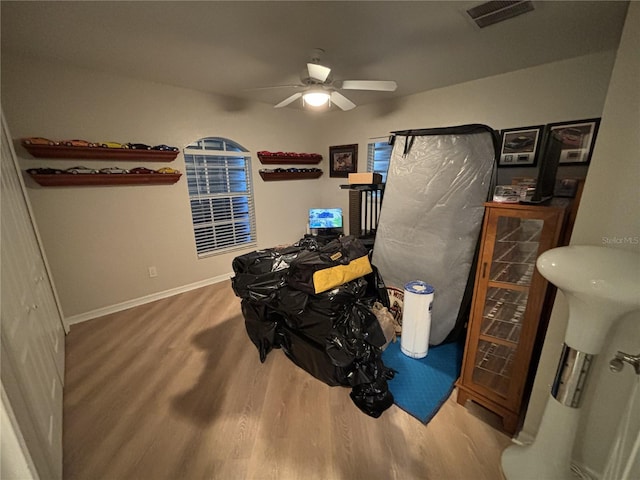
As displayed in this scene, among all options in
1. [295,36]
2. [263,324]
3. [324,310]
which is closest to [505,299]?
[324,310]

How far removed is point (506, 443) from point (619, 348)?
2.58ft

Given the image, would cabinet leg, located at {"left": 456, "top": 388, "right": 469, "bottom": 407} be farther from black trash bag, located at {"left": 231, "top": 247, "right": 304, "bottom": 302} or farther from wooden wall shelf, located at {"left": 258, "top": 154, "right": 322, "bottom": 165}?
wooden wall shelf, located at {"left": 258, "top": 154, "right": 322, "bottom": 165}

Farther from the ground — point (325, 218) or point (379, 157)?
point (379, 157)

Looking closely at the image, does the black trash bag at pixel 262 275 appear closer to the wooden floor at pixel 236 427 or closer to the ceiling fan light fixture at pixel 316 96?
the wooden floor at pixel 236 427

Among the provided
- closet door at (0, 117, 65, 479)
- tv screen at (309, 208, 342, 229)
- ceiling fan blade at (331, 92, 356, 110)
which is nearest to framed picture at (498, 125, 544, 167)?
ceiling fan blade at (331, 92, 356, 110)

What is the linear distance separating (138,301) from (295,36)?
10.1ft

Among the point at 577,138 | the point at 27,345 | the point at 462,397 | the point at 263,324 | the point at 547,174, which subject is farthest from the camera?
the point at 577,138

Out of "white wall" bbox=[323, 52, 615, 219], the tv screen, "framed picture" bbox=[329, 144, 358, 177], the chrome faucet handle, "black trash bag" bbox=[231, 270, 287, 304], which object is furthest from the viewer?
the tv screen

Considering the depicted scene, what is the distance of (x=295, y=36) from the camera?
1753 mm

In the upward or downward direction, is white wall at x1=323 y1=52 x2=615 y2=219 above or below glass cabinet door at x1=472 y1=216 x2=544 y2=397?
above

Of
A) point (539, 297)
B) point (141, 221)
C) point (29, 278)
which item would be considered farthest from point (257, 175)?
point (539, 297)

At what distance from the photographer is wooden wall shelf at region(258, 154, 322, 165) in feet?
11.6

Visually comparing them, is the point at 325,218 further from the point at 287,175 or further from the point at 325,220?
the point at 287,175

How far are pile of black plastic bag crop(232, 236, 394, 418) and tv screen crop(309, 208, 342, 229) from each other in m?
2.01
